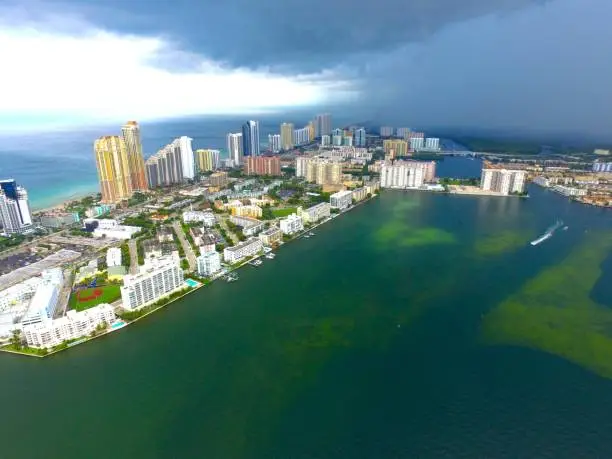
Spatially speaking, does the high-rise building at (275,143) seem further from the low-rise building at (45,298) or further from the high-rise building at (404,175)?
the low-rise building at (45,298)

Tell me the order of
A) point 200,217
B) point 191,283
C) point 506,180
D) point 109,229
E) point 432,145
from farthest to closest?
point 432,145, point 506,180, point 200,217, point 109,229, point 191,283

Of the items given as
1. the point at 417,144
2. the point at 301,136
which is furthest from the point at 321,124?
the point at 417,144

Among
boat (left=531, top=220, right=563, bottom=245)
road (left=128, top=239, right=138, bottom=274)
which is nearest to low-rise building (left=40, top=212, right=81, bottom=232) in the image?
road (left=128, top=239, right=138, bottom=274)

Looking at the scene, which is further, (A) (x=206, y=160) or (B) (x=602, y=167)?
(A) (x=206, y=160)

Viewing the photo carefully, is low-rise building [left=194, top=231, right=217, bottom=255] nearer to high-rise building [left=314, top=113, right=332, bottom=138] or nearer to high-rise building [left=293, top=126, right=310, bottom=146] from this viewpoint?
high-rise building [left=293, top=126, right=310, bottom=146]

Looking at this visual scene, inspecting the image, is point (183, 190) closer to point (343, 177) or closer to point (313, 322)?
point (343, 177)

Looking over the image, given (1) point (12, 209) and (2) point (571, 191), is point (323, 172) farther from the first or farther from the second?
(1) point (12, 209)

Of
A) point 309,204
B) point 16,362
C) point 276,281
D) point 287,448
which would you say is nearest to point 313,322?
point 276,281
